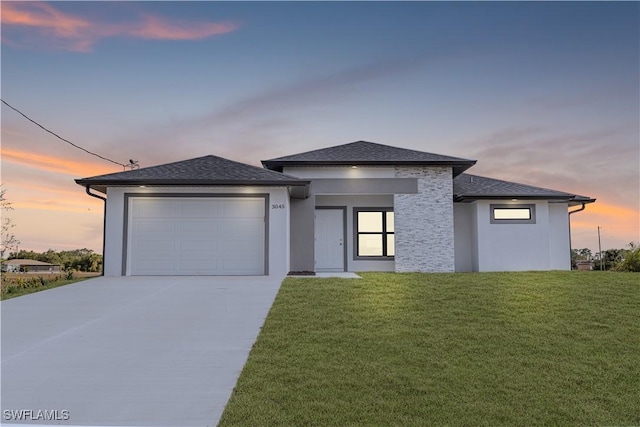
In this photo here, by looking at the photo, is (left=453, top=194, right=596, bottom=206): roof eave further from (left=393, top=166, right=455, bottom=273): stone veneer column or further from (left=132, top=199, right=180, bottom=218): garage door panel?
(left=132, top=199, right=180, bottom=218): garage door panel

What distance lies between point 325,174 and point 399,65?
4800 millimetres

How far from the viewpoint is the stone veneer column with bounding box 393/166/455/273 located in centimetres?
1612

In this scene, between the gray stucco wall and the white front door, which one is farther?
the white front door

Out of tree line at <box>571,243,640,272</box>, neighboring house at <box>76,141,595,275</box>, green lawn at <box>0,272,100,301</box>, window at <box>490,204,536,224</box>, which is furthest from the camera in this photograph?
tree line at <box>571,243,640,272</box>

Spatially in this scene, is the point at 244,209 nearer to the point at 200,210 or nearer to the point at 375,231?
the point at 200,210

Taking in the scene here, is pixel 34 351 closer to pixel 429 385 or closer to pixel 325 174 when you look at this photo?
pixel 429 385

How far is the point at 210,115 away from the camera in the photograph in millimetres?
17422

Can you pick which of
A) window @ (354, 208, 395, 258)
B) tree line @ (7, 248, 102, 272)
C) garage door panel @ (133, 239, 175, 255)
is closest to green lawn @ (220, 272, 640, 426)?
garage door panel @ (133, 239, 175, 255)

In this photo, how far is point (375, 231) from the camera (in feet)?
57.8

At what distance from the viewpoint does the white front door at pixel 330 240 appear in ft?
56.5

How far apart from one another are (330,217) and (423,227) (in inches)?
141

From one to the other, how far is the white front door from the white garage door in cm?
395

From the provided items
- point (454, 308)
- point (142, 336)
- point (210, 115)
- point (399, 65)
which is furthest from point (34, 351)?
point (399, 65)

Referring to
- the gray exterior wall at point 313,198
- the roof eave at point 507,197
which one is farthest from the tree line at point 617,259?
the gray exterior wall at point 313,198
